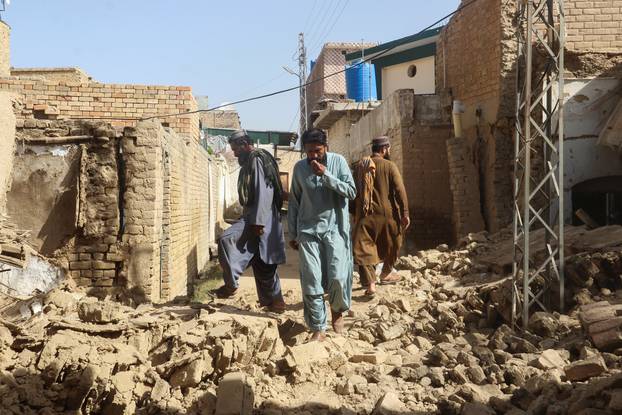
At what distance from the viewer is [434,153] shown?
33.4ft

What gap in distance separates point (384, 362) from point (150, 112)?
18.2ft

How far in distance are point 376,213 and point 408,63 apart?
40.3 ft

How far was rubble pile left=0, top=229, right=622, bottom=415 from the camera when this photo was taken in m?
3.52

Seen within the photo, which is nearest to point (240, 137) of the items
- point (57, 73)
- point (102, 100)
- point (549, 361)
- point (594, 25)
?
point (549, 361)

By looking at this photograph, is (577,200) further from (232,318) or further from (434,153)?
(232,318)

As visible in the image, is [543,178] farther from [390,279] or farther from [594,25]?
[594,25]

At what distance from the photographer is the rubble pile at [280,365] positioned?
139 inches

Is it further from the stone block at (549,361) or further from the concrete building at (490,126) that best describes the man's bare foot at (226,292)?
the concrete building at (490,126)

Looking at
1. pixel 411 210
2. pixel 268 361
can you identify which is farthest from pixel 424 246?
pixel 268 361

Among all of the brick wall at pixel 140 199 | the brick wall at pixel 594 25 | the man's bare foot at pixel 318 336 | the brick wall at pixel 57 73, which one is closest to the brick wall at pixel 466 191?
the brick wall at pixel 594 25

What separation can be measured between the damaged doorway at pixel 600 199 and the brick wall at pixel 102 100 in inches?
215

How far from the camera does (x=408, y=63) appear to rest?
710 inches

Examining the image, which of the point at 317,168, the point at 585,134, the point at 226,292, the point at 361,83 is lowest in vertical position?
the point at 226,292

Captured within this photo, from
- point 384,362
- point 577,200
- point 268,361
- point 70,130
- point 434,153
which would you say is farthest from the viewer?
point 434,153
